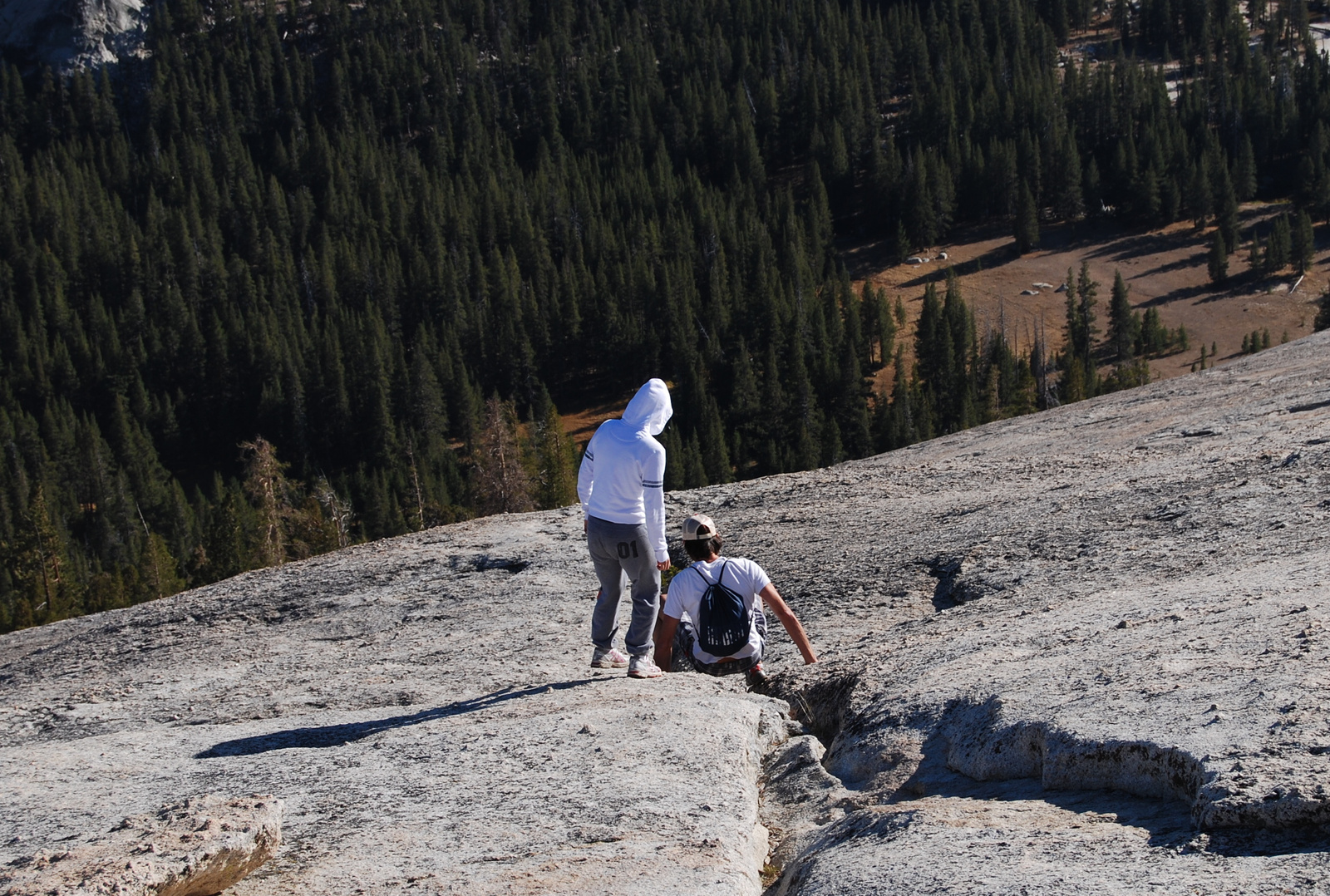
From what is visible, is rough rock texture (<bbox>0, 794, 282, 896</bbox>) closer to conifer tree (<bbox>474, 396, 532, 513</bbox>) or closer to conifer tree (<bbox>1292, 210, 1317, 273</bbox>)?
conifer tree (<bbox>474, 396, 532, 513</bbox>)

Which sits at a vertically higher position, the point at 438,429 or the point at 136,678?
the point at 136,678

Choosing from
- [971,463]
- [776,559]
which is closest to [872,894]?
[776,559]

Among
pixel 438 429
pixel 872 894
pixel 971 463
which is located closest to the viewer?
pixel 872 894

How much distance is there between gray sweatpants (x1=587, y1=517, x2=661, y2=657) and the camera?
8875 mm

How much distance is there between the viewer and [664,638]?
30.5ft

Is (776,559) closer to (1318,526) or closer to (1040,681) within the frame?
(1318,526)

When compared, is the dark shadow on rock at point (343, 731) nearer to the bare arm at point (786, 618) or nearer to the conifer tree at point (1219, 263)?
the bare arm at point (786, 618)

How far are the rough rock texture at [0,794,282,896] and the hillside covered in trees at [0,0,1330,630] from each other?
45.1m

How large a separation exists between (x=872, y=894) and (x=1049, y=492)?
Answer: 1008 cm

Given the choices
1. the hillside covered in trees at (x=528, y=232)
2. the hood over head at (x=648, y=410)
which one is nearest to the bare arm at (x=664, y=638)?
the hood over head at (x=648, y=410)

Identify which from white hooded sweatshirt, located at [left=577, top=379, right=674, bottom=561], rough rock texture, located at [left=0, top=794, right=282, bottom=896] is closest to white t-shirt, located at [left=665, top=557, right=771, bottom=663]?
white hooded sweatshirt, located at [left=577, top=379, right=674, bottom=561]

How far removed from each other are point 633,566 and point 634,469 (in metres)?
0.75

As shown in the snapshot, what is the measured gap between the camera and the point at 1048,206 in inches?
5290

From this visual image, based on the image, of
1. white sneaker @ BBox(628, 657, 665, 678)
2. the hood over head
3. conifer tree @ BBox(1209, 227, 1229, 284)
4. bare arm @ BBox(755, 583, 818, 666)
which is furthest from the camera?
conifer tree @ BBox(1209, 227, 1229, 284)
